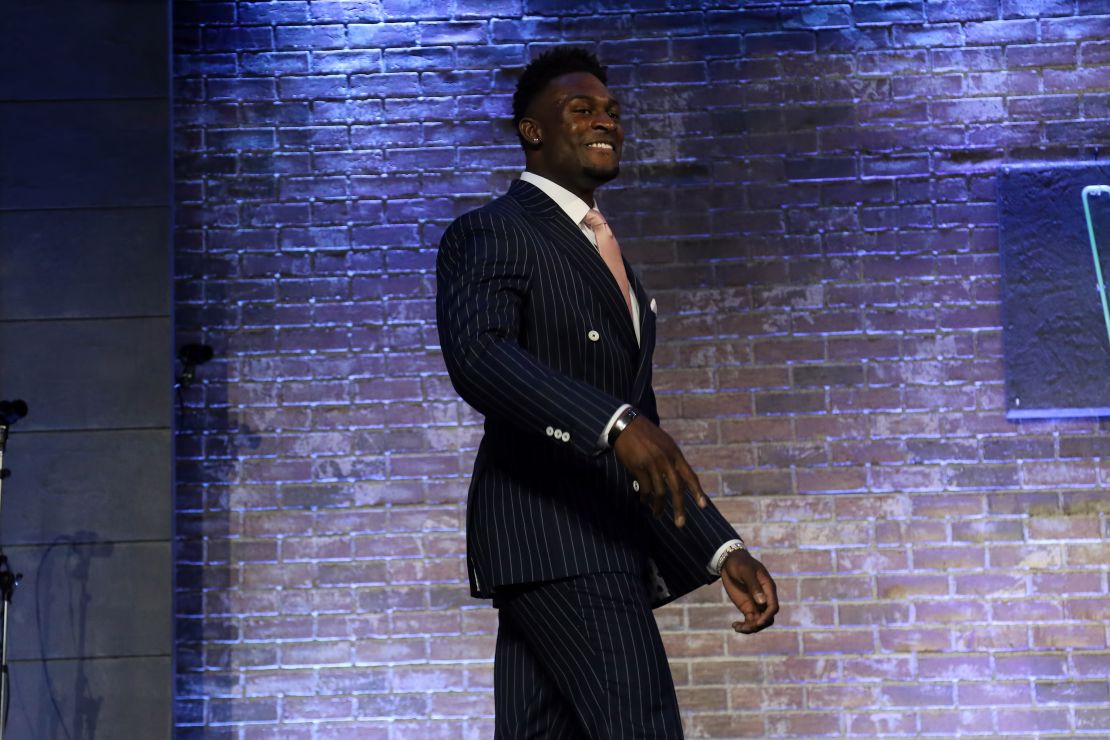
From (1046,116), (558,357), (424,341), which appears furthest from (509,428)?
(1046,116)

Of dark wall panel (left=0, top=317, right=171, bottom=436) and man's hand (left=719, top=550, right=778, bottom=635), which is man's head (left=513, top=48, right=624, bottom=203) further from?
dark wall panel (left=0, top=317, right=171, bottom=436)

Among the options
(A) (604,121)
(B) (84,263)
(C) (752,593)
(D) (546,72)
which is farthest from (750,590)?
(B) (84,263)

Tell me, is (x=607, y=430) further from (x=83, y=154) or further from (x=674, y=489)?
(x=83, y=154)

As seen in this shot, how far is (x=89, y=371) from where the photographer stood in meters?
3.63

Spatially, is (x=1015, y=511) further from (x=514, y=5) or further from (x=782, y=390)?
(x=514, y=5)

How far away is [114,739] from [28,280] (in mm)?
1288

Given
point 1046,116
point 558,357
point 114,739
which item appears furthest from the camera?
point 1046,116

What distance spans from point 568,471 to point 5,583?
1975 millimetres

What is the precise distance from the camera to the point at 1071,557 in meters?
3.63

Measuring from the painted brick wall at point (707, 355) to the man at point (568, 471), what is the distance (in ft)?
5.56

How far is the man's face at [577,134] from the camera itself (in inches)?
82.0

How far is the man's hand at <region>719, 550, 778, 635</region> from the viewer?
179 centimetres

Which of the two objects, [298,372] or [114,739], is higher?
[298,372]

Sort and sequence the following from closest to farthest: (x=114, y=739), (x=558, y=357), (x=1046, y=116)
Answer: (x=558, y=357), (x=114, y=739), (x=1046, y=116)
